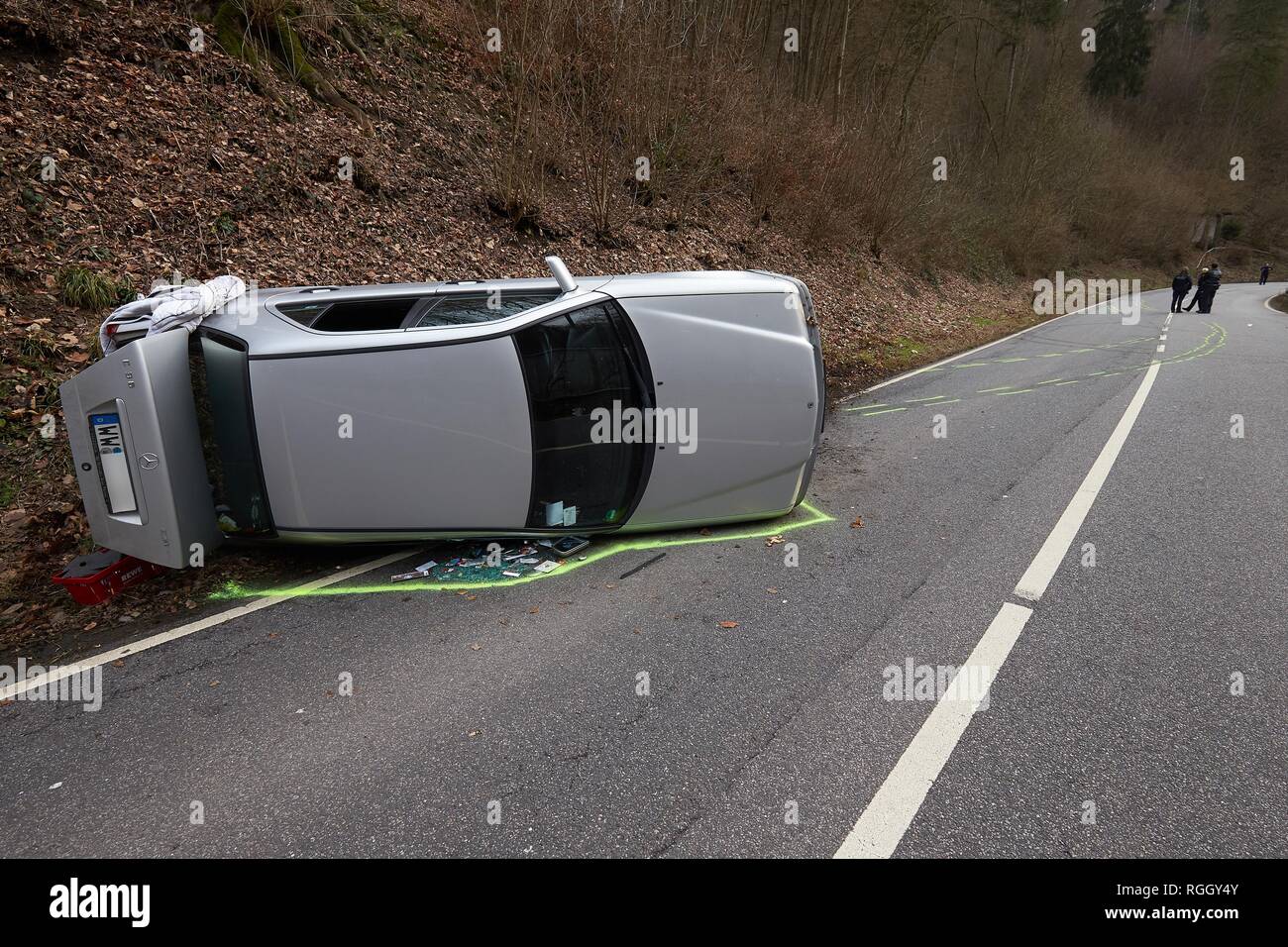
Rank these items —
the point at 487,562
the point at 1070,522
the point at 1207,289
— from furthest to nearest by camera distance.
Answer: the point at 1207,289, the point at 1070,522, the point at 487,562

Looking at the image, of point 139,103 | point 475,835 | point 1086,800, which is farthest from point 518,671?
point 139,103

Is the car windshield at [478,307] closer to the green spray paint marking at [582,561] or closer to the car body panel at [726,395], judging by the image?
the car body panel at [726,395]

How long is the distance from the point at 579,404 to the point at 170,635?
2543mm

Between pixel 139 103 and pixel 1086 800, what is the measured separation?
1016 centimetres

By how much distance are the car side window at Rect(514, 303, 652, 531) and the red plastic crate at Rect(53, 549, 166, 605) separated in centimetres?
233

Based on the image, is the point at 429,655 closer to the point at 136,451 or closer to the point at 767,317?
the point at 136,451

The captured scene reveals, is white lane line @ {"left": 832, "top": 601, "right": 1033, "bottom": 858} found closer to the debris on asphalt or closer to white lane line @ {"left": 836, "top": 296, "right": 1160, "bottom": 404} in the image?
the debris on asphalt

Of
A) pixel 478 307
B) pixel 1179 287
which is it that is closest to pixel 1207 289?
pixel 1179 287

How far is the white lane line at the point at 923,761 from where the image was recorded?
233 centimetres

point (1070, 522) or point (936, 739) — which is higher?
point (1070, 522)

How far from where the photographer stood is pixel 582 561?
14.2 ft

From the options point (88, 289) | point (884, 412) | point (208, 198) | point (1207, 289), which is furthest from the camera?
point (1207, 289)

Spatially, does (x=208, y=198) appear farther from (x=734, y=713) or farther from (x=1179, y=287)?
(x=1179, y=287)

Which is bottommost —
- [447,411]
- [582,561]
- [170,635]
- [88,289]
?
[170,635]
